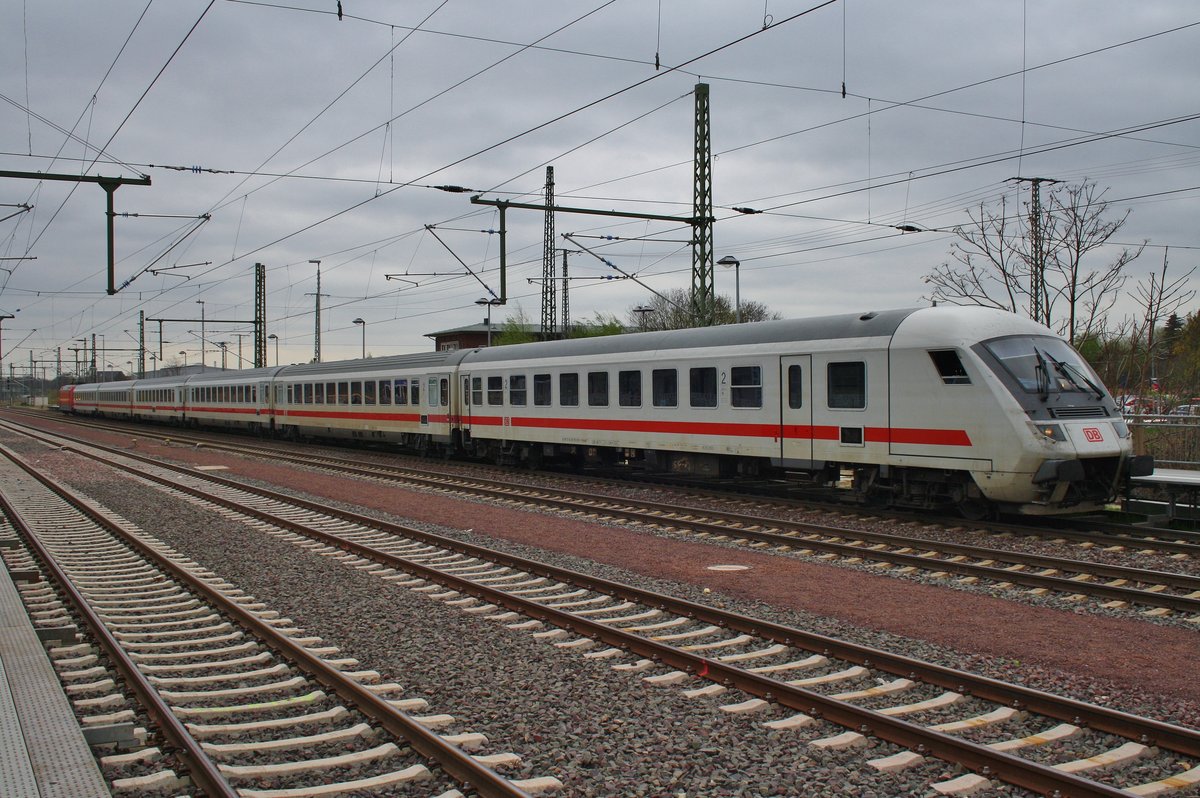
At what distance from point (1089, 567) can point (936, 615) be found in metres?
2.54

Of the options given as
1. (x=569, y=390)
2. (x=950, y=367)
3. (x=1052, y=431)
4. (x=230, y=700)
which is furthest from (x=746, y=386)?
(x=230, y=700)

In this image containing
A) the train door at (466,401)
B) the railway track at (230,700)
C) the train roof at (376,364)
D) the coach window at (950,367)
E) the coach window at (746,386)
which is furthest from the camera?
the train roof at (376,364)

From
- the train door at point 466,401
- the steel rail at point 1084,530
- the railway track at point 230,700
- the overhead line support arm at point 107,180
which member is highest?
the overhead line support arm at point 107,180

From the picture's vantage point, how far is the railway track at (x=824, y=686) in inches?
200

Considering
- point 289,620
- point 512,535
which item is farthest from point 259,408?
point 289,620

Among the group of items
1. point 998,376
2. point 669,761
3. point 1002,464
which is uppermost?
point 998,376

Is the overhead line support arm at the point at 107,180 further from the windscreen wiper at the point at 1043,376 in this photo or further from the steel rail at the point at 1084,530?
the windscreen wiper at the point at 1043,376

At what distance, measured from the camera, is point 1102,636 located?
25.5ft

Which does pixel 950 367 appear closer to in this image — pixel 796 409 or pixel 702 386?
pixel 796 409

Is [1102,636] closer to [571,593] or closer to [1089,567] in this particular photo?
[1089,567]

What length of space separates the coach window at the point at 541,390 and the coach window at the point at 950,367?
33.5ft

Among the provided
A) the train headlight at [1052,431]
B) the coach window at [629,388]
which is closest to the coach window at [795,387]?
the train headlight at [1052,431]

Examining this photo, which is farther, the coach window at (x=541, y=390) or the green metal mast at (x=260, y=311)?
the green metal mast at (x=260, y=311)

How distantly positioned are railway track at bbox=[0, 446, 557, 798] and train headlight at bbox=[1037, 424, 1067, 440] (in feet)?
30.1
